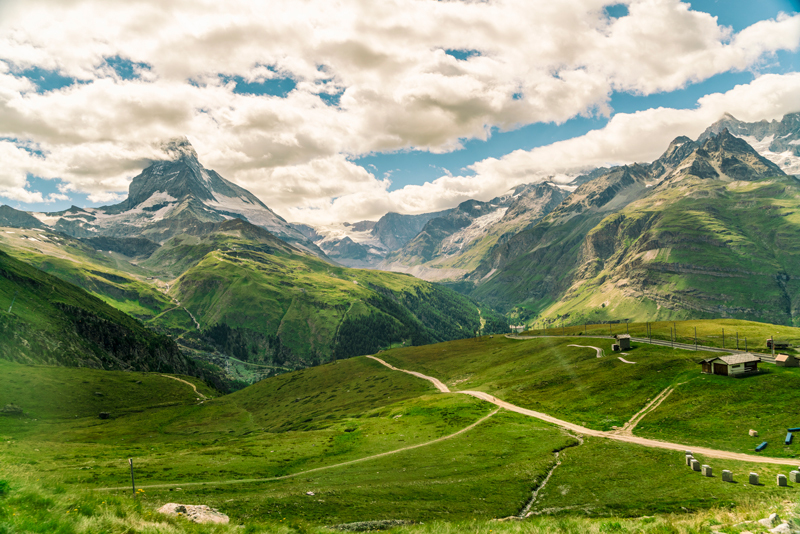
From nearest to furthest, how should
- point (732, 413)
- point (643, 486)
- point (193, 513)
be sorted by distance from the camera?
point (193, 513) → point (643, 486) → point (732, 413)

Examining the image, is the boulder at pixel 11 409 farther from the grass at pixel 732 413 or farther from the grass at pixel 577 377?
the grass at pixel 732 413

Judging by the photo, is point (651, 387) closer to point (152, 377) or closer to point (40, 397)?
point (40, 397)

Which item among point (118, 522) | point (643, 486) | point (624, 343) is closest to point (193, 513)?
point (118, 522)

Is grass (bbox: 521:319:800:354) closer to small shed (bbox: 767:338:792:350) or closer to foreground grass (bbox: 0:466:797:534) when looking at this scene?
small shed (bbox: 767:338:792:350)

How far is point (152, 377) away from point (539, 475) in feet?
636

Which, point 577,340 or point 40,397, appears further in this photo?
point 577,340

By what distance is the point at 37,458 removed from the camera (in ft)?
177

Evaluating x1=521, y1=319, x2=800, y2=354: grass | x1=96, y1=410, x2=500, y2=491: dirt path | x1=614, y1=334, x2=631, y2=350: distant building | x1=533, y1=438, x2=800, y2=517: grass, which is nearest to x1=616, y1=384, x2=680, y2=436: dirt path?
x1=533, y1=438, x2=800, y2=517: grass

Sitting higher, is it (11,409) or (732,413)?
(732,413)

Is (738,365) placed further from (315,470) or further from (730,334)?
(315,470)

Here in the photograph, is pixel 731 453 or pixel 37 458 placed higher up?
pixel 37 458

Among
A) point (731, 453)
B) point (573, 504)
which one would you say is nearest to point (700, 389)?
point (731, 453)

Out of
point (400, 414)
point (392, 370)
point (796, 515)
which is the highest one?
point (796, 515)

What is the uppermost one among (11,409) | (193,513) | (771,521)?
(771,521)
